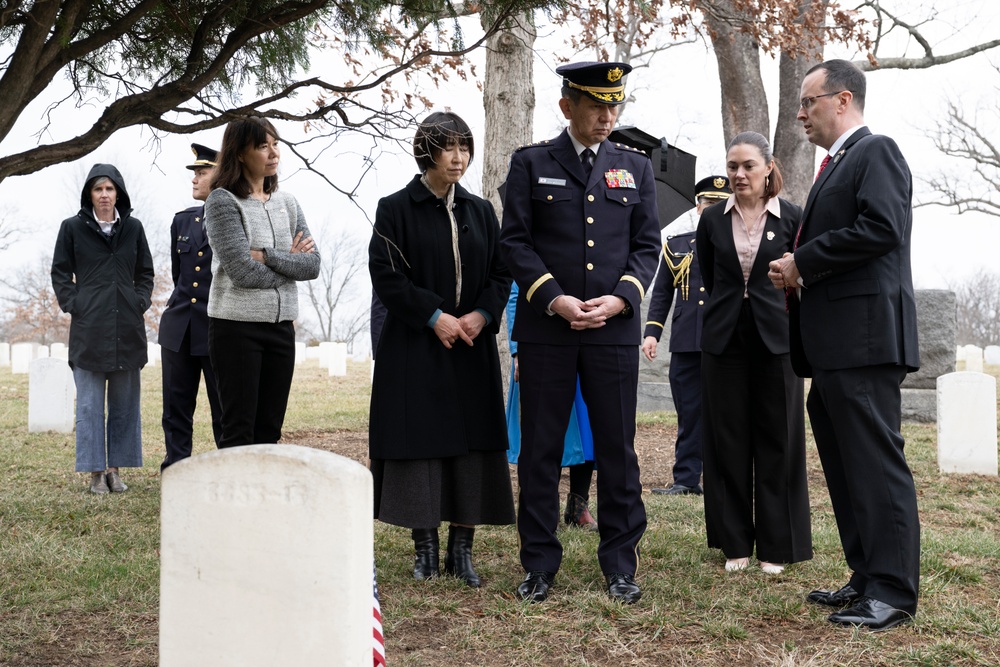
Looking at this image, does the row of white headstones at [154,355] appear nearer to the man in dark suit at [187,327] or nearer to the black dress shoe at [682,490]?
the man in dark suit at [187,327]

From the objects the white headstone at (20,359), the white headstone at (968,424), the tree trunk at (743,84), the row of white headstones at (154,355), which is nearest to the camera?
the white headstone at (968,424)

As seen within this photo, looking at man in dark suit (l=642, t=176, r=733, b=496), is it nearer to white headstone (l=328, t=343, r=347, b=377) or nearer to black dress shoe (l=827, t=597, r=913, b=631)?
black dress shoe (l=827, t=597, r=913, b=631)

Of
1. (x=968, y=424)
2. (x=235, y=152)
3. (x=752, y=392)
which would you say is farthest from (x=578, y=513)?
(x=968, y=424)

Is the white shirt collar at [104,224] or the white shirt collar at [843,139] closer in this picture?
the white shirt collar at [843,139]

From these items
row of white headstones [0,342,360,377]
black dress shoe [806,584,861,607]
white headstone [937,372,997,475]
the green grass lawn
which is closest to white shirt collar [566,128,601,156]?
the green grass lawn

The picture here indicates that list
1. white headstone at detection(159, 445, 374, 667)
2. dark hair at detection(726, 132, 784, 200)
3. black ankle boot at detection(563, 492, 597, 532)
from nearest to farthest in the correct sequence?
white headstone at detection(159, 445, 374, 667) → dark hair at detection(726, 132, 784, 200) → black ankle boot at detection(563, 492, 597, 532)

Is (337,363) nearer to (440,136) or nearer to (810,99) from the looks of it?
(440,136)

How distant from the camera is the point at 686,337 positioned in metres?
6.77

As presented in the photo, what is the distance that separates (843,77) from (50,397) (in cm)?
879

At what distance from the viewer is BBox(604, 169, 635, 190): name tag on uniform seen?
420 cm

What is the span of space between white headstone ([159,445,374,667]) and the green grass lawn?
1.27 metres

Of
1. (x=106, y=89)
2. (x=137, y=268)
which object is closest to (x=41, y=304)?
(x=137, y=268)

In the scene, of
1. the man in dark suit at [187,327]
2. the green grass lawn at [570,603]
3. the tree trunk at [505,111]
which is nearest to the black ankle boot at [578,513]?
the green grass lawn at [570,603]

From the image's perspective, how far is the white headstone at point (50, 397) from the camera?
9.91 meters
